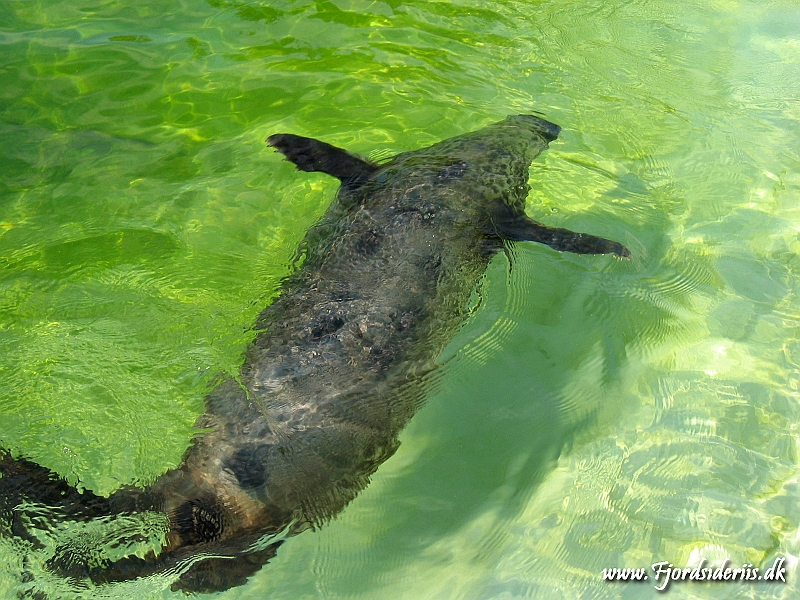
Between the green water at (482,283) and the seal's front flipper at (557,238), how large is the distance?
16 centimetres

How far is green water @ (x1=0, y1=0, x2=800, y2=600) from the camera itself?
377 cm

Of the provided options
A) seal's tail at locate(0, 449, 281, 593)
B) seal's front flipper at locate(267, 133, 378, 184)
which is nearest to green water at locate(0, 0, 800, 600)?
seal's tail at locate(0, 449, 281, 593)

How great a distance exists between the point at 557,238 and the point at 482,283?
71 centimetres

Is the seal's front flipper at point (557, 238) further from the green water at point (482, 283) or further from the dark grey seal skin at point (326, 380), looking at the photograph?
the green water at point (482, 283)

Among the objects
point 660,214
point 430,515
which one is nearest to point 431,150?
point 660,214

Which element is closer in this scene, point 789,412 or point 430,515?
point 430,515

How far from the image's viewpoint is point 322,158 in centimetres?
563

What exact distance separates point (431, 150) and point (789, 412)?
325cm

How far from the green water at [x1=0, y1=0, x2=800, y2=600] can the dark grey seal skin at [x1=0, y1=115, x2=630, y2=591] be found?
0.17 m

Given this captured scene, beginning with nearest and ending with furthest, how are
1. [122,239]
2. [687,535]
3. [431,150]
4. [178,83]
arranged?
[687,535] < [122,239] < [431,150] < [178,83]

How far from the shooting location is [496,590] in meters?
3.53

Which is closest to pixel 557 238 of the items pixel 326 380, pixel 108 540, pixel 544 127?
pixel 544 127

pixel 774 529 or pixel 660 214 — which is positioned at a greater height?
pixel 660 214

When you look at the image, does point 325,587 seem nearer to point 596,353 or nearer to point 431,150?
point 596,353
